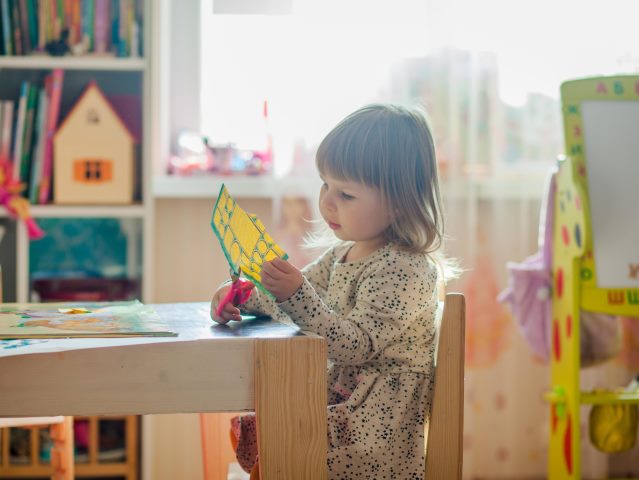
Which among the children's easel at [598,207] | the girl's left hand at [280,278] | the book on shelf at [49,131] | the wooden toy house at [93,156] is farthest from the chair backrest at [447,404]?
the book on shelf at [49,131]

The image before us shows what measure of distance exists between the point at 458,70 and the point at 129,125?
2.87 ft

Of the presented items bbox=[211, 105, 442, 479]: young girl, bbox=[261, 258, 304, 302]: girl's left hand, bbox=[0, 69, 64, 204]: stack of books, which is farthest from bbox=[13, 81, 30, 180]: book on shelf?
bbox=[261, 258, 304, 302]: girl's left hand

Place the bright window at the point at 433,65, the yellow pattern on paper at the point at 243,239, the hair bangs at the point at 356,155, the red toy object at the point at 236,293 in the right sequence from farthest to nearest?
1. the bright window at the point at 433,65
2. the hair bangs at the point at 356,155
3. the red toy object at the point at 236,293
4. the yellow pattern on paper at the point at 243,239

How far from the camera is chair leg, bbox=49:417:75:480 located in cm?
159

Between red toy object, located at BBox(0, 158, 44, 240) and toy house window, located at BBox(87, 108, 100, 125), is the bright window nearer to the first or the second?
toy house window, located at BBox(87, 108, 100, 125)

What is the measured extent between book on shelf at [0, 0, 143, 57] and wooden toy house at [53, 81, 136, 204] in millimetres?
124

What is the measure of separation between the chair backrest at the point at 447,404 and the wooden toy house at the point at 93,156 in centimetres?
120

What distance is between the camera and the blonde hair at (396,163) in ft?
4.03

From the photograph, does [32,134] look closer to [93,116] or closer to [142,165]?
[93,116]

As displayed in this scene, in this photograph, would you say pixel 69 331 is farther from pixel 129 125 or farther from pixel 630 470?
pixel 630 470

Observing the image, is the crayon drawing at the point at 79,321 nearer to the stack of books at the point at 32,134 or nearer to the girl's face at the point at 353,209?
the girl's face at the point at 353,209

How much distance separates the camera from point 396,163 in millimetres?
1233

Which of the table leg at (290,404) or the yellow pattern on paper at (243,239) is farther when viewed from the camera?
the yellow pattern on paper at (243,239)

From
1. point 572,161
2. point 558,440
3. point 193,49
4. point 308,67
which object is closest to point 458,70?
point 308,67
